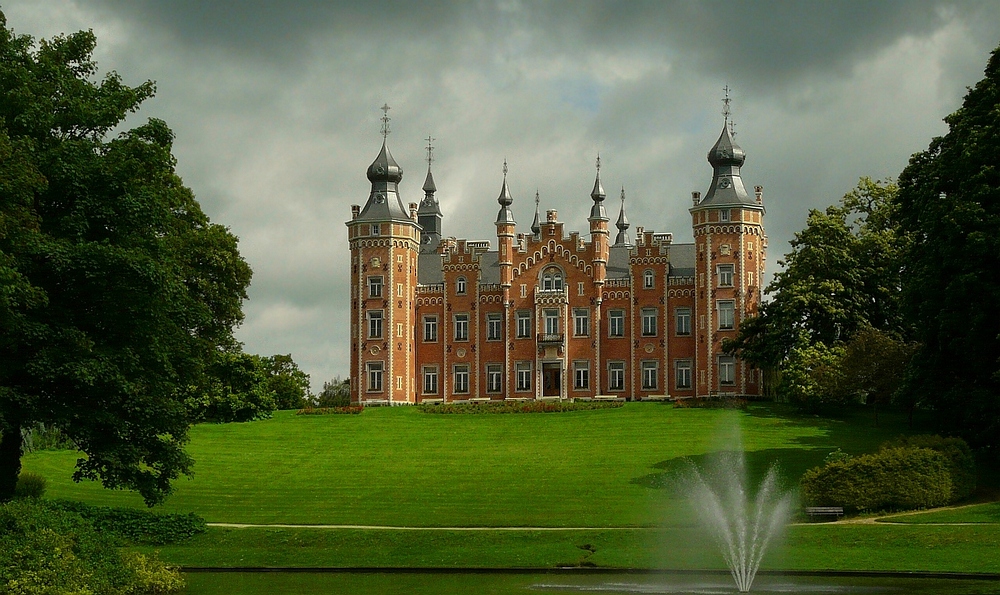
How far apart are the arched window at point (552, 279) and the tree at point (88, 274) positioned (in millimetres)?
45083

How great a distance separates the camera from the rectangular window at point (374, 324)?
2926 inches

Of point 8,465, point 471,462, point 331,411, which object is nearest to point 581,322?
point 331,411

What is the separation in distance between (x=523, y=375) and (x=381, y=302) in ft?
31.4

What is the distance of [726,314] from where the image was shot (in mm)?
70000

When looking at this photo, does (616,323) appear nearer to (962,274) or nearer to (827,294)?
(827,294)

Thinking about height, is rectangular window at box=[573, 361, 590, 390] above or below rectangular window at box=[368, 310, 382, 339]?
below

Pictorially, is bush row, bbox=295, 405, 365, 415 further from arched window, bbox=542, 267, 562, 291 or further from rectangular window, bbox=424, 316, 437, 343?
arched window, bbox=542, 267, 562, 291

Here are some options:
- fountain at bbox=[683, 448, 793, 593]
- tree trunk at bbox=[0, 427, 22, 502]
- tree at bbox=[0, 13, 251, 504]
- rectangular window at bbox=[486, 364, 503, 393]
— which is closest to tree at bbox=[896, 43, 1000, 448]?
fountain at bbox=[683, 448, 793, 593]

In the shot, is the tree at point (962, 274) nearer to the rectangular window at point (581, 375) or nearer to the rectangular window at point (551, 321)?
the rectangular window at point (581, 375)

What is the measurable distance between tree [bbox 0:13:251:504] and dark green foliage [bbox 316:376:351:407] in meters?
47.4

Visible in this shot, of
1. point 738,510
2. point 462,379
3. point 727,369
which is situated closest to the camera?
point 738,510

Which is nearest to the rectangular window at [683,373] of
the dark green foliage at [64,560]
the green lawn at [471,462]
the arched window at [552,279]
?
the green lawn at [471,462]

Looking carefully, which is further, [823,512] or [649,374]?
[649,374]

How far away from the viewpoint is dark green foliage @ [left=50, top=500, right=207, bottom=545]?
31.8 metres
